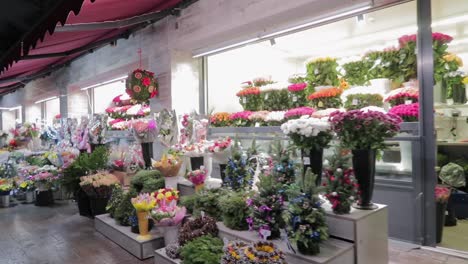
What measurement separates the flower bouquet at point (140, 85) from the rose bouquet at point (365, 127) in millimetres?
3860

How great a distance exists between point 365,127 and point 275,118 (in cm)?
233

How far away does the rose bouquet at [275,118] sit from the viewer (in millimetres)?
4774

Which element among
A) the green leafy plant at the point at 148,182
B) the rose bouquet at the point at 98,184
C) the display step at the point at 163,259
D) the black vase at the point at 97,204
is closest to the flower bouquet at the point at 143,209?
the display step at the point at 163,259

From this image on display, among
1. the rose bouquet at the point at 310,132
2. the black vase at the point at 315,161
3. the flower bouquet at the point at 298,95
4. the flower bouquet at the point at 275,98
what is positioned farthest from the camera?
the flower bouquet at the point at 275,98

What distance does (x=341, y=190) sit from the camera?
2.50 meters

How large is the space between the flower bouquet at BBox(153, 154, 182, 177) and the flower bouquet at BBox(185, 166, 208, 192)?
296mm

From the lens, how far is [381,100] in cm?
397

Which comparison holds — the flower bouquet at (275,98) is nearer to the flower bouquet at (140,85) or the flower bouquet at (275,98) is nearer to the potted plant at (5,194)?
the flower bouquet at (140,85)

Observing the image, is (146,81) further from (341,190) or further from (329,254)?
(329,254)

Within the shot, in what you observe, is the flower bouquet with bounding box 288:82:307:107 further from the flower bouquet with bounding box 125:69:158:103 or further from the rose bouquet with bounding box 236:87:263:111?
the flower bouquet with bounding box 125:69:158:103

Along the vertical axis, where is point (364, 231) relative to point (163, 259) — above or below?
above

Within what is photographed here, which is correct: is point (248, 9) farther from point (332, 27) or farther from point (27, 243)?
point (27, 243)

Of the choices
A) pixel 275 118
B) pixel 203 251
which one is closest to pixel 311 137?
pixel 203 251

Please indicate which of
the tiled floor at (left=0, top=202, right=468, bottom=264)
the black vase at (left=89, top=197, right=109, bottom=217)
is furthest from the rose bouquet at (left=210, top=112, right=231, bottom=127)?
the tiled floor at (left=0, top=202, right=468, bottom=264)
